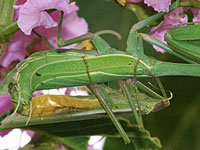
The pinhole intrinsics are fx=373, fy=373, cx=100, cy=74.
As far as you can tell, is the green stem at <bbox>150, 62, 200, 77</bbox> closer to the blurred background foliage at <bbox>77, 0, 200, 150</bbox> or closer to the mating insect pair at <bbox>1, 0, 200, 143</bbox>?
the mating insect pair at <bbox>1, 0, 200, 143</bbox>

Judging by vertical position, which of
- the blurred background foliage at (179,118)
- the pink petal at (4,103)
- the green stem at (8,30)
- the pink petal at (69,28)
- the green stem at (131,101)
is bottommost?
the blurred background foliage at (179,118)

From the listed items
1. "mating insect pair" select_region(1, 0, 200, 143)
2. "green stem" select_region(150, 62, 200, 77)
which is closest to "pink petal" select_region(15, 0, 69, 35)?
"mating insect pair" select_region(1, 0, 200, 143)

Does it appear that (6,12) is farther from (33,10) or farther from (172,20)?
(172,20)

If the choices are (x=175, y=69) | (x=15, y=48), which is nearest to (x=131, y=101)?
(x=175, y=69)

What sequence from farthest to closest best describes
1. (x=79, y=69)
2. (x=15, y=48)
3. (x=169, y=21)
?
(x=15, y=48) → (x=169, y=21) → (x=79, y=69)

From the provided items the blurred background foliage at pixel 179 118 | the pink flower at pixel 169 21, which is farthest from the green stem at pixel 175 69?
the blurred background foliage at pixel 179 118

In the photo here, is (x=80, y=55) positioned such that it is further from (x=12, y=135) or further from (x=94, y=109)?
(x=12, y=135)

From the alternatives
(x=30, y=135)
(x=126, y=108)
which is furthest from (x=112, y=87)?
(x=30, y=135)

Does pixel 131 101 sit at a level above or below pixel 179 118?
above

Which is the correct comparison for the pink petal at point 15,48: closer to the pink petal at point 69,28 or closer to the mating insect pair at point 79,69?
the pink petal at point 69,28

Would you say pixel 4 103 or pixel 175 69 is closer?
pixel 175 69

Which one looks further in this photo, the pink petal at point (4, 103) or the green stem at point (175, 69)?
the pink petal at point (4, 103)
